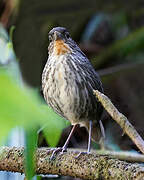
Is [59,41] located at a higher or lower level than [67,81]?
higher

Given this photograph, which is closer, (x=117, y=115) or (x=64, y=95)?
(x=117, y=115)

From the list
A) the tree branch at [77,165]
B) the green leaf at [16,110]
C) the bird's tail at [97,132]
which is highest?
the green leaf at [16,110]

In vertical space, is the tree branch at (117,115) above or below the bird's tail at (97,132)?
above

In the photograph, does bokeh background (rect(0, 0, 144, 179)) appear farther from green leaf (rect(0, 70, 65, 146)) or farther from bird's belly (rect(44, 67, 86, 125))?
green leaf (rect(0, 70, 65, 146))

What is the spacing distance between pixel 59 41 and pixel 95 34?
348 cm

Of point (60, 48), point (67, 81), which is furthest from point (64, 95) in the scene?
point (60, 48)

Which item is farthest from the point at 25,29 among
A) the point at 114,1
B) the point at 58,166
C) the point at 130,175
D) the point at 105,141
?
the point at 130,175

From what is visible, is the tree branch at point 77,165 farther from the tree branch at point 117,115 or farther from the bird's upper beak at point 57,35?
the bird's upper beak at point 57,35

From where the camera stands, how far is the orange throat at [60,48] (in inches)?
94.5

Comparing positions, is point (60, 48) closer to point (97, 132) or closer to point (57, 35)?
point (57, 35)

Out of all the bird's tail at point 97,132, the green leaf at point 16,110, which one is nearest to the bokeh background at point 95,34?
the bird's tail at point 97,132

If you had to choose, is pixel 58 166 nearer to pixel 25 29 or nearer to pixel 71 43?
pixel 71 43

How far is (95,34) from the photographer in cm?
584

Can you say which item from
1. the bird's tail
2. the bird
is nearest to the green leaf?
the bird
